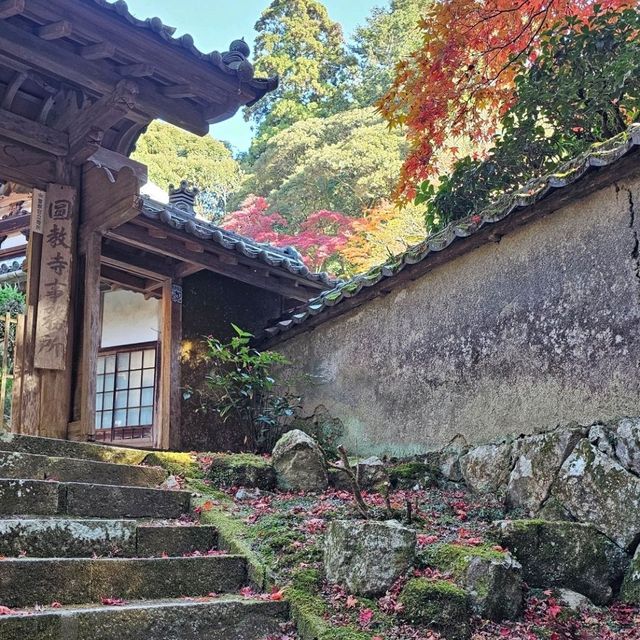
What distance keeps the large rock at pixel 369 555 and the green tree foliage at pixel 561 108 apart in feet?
17.1

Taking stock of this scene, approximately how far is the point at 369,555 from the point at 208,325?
710cm

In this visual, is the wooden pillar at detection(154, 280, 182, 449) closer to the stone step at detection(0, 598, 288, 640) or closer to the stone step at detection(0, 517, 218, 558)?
the stone step at detection(0, 517, 218, 558)

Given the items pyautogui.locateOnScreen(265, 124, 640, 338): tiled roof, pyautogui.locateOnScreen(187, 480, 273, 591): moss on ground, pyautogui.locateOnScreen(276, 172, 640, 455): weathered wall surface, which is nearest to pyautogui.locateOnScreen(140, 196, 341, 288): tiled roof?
pyautogui.locateOnScreen(265, 124, 640, 338): tiled roof

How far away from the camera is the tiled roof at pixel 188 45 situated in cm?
597

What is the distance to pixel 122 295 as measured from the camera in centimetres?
1397

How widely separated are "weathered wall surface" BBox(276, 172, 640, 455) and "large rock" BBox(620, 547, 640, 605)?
49.5 inches

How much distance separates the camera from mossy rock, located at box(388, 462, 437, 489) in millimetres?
6789

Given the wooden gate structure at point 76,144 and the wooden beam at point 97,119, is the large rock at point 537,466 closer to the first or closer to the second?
the wooden gate structure at point 76,144

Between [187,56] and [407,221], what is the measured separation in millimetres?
12708

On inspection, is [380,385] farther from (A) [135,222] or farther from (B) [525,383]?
(A) [135,222]

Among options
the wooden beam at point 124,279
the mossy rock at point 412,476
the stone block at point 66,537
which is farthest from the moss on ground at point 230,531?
the wooden beam at point 124,279

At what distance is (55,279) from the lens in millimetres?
6973

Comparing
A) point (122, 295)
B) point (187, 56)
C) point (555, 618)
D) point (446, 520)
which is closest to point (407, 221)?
point (122, 295)

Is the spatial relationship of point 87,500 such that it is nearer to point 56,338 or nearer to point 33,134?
point 56,338
